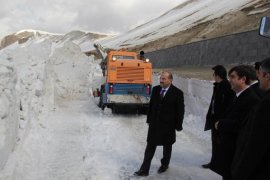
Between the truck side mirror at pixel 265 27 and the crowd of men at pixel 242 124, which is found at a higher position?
the truck side mirror at pixel 265 27

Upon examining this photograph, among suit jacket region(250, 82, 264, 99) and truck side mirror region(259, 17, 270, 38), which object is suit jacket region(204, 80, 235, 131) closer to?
suit jacket region(250, 82, 264, 99)

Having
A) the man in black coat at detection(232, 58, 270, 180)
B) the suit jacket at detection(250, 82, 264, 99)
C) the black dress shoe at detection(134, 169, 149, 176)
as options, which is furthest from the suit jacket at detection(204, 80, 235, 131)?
the man in black coat at detection(232, 58, 270, 180)

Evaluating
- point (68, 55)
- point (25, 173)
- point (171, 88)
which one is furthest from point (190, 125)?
point (68, 55)

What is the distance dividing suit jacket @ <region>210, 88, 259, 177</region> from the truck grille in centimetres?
966

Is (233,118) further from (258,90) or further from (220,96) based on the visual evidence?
(220,96)

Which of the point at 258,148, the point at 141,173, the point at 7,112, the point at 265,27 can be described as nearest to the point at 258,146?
the point at 258,148

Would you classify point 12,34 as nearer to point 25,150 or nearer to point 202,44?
point 202,44

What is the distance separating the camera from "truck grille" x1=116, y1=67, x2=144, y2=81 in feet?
48.9

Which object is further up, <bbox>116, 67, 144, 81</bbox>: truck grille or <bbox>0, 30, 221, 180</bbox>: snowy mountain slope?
<bbox>116, 67, 144, 81</bbox>: truck grille

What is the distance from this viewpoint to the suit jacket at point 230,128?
4.83m

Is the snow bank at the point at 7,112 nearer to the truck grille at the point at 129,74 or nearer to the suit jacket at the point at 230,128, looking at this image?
the suit jacket at the point at 230,128

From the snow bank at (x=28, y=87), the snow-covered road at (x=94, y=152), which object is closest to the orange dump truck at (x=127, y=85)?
the snow-covered road at (x=94, y=152)

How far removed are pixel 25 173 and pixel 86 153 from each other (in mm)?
1750

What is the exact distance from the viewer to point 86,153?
8.73m
